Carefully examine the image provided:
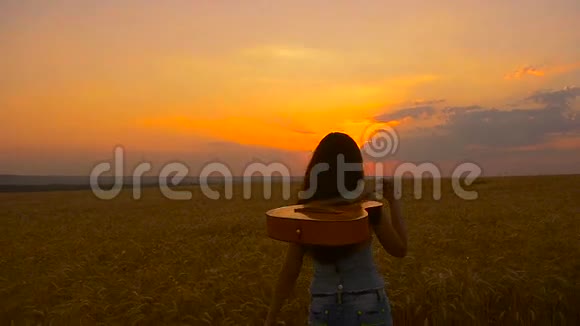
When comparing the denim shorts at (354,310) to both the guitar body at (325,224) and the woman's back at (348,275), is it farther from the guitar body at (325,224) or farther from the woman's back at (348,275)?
the guitar body at (325,224)

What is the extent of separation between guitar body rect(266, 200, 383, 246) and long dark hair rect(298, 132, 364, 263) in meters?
0.16

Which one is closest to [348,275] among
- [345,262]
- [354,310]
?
[345,262]

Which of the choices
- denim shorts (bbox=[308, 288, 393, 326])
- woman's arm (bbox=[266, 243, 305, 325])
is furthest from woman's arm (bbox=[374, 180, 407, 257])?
woman's arm (bbox=[266, 243, 305, 325])

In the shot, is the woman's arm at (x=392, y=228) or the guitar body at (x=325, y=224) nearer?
the guitar body at (x=325, y=224)

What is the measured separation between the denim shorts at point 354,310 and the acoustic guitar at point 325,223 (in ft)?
1.48

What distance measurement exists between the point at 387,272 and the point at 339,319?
3.83m

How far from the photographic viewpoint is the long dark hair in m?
2.73

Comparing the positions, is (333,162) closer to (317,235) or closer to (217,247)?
(317,235)

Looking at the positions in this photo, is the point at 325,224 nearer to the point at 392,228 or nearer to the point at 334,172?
the point at 334,172

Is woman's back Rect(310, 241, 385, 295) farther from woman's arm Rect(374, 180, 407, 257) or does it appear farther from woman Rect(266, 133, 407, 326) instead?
woman's arm Rect(374, 180, 407, 257)

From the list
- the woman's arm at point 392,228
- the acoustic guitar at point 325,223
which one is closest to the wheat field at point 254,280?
the woman's arm at point 392,228

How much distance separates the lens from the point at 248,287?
5.86 m

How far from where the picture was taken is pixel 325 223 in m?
2.33

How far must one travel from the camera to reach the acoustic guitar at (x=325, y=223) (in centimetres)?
232
